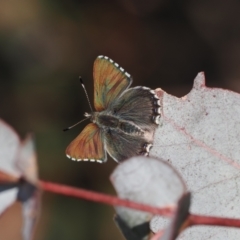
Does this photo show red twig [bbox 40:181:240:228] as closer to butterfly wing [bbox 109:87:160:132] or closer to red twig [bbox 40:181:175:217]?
red twig [bbox 40:181:175:217]

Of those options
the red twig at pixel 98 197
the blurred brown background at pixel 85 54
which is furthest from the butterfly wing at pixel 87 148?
the blurred brown background at pixel 85 54

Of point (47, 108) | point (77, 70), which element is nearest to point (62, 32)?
point (77, 70)

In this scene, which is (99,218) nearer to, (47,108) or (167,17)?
(47,108)

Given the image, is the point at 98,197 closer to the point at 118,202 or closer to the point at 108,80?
the point at 118,202

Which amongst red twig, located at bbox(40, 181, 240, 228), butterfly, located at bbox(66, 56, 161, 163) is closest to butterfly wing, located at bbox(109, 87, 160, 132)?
butterfly, located at bbox(66, 56, 161, 163)

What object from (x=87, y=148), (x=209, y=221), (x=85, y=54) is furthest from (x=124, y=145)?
(x=85, y=54)

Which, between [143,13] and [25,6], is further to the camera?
[143,13]

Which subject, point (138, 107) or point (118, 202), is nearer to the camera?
point (118, 202)
